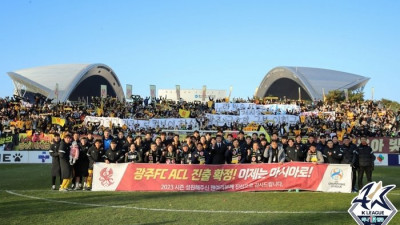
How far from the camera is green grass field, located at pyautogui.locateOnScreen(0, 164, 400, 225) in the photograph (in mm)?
9086

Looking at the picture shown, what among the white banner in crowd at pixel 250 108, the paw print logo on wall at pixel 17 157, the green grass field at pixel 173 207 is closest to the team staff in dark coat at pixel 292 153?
the green grass field at pixel 173 207

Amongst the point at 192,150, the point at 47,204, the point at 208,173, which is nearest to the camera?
the point at 47,204

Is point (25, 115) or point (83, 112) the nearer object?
point (25, 115)

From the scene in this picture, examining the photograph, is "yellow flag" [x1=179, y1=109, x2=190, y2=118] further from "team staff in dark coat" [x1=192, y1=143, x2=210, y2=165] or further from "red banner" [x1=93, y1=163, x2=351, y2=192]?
"red banner" [x1=93, y1=163, x2=351, y2=192]

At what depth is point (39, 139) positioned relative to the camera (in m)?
28.4

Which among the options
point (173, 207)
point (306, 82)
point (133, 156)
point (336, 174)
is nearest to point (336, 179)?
point (336, 174)

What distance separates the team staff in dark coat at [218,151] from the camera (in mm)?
14594

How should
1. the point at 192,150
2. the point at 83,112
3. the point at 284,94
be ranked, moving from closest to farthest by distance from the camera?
1. the point at 192,150
2. the point at 83,112
3. the point at 284,94

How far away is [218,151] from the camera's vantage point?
48.0ft

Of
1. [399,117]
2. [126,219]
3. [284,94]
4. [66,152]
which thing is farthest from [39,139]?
[284,94]

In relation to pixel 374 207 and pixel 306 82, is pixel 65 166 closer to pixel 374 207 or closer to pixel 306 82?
pixel 374 207

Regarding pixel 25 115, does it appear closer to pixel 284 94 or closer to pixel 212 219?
pixel 212 219

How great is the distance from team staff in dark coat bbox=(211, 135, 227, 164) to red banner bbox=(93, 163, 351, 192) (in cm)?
123

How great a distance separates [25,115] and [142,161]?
25049 mm
